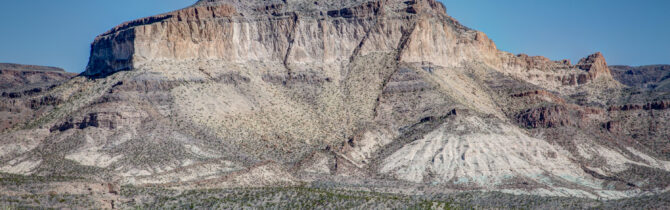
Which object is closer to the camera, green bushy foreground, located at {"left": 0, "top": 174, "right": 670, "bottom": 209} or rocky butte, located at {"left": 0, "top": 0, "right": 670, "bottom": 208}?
green bushy foreground, located at {"left": 0, "top": 174, "right": 670, "bottom": 209}

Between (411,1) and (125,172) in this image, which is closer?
(125,172)

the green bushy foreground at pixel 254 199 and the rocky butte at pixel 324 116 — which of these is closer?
the green bushy foreground at pixel 254 199

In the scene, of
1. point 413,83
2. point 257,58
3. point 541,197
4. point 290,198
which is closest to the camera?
point 290,198

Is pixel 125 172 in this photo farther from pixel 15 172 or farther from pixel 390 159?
pixel 390 159

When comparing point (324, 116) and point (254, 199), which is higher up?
point (324, 116)

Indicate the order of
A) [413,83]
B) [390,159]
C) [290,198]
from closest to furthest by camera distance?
[290,198] < [390,159] < [413,83]

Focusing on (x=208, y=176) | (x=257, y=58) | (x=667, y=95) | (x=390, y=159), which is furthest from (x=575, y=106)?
(x=208, y=176)

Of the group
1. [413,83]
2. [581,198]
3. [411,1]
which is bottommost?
[581,198]

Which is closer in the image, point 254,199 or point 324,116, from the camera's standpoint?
point 254,199
